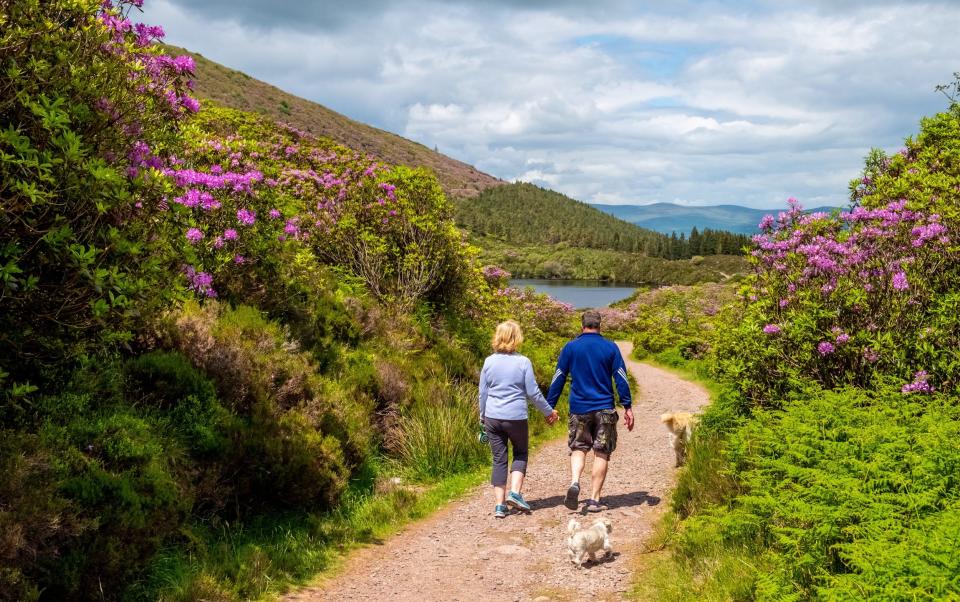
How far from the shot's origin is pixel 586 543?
18.6 ft

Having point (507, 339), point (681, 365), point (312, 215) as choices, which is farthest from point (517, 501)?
point (681, 365)

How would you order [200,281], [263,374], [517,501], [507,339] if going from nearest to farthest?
[507,339]
[517,501]
[200,281]
[263,374]

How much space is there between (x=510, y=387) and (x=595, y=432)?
1124 mm

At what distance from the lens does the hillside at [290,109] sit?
91.4m

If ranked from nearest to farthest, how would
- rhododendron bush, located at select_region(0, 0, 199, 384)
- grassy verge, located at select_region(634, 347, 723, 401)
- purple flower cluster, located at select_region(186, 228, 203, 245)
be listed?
rhododendron bush, located at select_region(0, 0, 199, 384) → purple flower cluster, located at select_region(186, 228, 203, 245) → grassy verge, located at select_region(634, 347, 723, 401)

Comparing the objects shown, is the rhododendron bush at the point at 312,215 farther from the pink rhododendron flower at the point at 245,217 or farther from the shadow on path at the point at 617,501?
the shadow on path at the point at 617,501

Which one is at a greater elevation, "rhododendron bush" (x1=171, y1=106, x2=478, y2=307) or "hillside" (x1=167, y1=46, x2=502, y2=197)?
"hillside" (x1=167, y1=46, x2=502, y2=197)

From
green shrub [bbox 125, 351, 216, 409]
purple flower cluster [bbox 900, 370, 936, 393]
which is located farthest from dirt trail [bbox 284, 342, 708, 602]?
purple flower cluster [bbox 900, 370, 936, 393]

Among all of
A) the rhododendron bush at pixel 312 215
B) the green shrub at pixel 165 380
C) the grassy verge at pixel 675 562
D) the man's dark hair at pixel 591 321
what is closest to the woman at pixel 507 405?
the man's dark hair at pixel 591 321

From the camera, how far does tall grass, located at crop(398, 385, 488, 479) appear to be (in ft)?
29.3

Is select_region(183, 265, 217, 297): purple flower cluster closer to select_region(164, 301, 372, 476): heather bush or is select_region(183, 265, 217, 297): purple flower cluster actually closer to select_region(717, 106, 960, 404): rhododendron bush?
select_region(164, 301, 372, 476): heather bush

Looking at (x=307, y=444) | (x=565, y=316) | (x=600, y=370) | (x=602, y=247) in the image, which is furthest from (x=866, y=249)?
(x=602, y=247)

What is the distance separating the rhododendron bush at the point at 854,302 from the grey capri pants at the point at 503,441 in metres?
2.80

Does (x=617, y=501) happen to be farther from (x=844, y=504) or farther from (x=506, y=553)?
(x=844, y=504)
